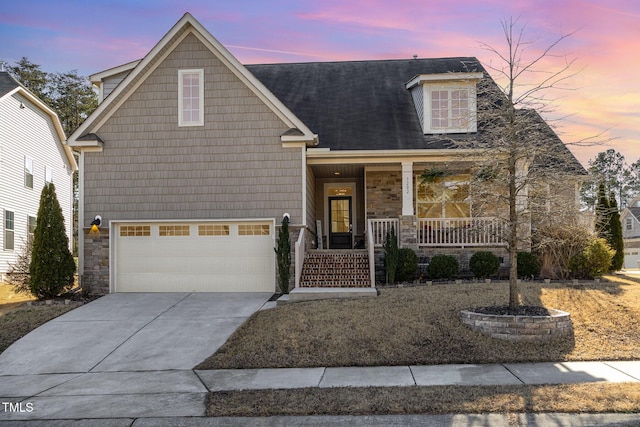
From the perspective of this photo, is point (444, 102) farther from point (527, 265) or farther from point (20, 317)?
point (20, 317)

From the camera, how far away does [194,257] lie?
49.4ft

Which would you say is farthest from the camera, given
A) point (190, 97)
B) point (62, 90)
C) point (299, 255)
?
point (62, 90)

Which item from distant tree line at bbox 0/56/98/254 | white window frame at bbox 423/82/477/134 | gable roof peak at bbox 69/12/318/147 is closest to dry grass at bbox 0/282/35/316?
gable roof peak at bbox 69/12/318/147

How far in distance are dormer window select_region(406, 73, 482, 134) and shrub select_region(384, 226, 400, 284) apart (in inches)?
157

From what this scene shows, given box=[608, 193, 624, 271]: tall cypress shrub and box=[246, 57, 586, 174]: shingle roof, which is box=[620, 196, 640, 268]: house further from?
box=[246, 57, 586, 174]: shingle roof

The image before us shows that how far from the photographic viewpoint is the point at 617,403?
623 centimetres

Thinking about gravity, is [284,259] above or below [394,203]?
below

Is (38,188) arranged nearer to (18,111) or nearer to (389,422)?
(18,111)

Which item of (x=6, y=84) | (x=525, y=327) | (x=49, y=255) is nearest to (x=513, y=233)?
(x=525, y=327)

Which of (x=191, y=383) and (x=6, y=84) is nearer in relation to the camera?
(x=191, y=383)

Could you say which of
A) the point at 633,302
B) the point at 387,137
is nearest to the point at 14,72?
the point at 387,137

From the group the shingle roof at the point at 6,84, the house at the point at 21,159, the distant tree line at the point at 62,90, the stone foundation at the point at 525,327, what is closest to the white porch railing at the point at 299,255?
the stone foundation at the point at 525,327

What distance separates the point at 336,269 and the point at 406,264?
1879 millimetres

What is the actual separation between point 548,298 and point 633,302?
65.4 inches
